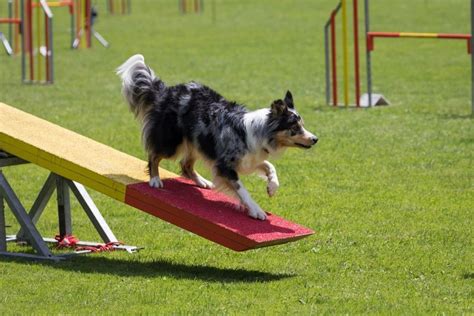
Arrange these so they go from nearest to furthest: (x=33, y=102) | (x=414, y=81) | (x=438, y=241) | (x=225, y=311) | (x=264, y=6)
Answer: (x=225, y=311), (x=438, y=241), (x=33, y=102), (x=414, y=81), (x=264, y=6)

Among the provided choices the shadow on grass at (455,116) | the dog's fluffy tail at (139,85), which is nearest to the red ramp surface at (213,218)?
the dog's fluffy tail at (139,85)

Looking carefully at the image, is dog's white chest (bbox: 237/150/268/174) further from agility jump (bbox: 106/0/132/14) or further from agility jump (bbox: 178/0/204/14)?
agility jump (bbox: 178/0/204/14)

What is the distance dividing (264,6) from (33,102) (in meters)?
21.0

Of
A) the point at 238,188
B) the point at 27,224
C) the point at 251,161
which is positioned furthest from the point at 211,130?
the point at 27,224

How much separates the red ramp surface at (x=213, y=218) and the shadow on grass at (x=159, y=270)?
0.97ft

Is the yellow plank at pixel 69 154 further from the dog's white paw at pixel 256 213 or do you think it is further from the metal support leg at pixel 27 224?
the dog's white paw at pixel 256 213

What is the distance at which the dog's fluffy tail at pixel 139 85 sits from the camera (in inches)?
356

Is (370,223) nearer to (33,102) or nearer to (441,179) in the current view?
(441,179)

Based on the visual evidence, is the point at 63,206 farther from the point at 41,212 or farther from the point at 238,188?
the point at 238,188

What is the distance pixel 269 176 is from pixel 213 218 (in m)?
0.80

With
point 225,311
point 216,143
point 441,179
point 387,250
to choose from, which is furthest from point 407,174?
point 225,311

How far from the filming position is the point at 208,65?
75.7ft

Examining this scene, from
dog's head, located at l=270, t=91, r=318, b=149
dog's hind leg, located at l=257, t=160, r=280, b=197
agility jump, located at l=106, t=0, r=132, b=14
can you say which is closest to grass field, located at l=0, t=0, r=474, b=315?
dog's hind leg, located at l=257, t=160, r=280, b=197

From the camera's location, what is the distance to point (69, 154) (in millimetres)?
8773
